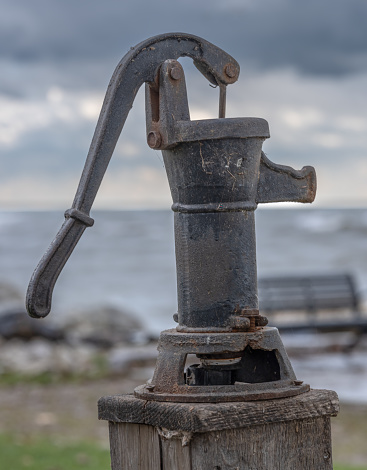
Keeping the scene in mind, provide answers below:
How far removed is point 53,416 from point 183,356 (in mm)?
6470

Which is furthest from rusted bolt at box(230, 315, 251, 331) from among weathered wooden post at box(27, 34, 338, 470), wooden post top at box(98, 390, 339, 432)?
wooden post top at box(98, 390, 339, 432)

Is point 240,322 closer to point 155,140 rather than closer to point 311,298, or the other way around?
point 155,140

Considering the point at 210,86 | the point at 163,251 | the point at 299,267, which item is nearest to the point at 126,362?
the point at 210,86

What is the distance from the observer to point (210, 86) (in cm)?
182

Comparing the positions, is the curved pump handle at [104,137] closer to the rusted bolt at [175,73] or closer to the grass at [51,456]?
the rusted bolt at [175,73]

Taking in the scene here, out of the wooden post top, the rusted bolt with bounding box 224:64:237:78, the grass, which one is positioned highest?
the rusted bolt with bounding box 224:64:237:78

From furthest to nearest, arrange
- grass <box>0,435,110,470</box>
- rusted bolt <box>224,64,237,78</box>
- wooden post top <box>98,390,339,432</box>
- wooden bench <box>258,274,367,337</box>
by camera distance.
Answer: wooden bench <box>258,274,367,337</box>, grass <box>0,435,110,470</box>, rusted bolt <box>224,64,237,78</box>, wooden post top <box>98,390,339,432</box>

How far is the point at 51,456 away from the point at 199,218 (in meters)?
4.76

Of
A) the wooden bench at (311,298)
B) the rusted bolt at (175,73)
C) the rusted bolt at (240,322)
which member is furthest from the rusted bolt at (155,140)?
the wooden bench at (311,298)

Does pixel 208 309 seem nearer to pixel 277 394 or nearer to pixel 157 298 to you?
pixel 277 394

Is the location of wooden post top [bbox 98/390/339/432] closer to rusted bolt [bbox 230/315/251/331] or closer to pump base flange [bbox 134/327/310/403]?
pump base flange [bbox 134/327/310/403]

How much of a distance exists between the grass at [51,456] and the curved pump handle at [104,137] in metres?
4.25

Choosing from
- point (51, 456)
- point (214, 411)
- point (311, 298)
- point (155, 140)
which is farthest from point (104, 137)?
point (311, 298)

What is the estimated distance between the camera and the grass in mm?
5645
